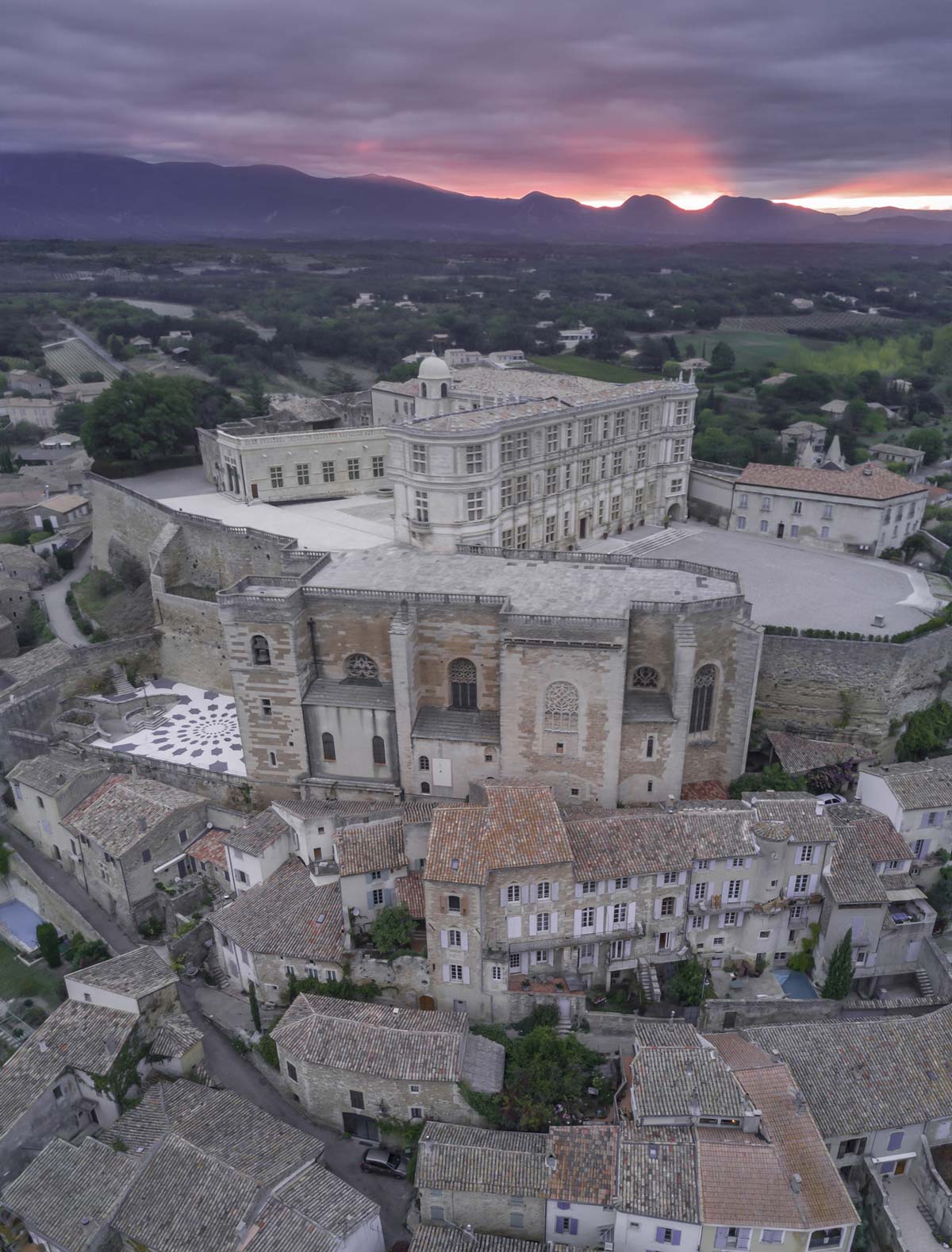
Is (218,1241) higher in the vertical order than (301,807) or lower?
lower

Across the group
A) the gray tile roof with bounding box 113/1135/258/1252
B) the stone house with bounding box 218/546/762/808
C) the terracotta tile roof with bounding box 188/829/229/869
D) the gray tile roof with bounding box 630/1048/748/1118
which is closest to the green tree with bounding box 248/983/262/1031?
the gray tile roof with bounding box 113/1135/258/1252

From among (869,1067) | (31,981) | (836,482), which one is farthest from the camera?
(836,482)

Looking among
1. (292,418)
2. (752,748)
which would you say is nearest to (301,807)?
(752,748)

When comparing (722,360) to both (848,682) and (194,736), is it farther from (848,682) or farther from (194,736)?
(194,736)

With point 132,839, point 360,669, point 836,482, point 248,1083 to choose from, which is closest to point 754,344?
point 836,482

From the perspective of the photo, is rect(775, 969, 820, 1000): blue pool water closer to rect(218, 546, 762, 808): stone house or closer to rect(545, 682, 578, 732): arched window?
rect(218, 546, 762, 808): stone house

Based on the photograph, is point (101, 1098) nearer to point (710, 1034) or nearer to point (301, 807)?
point (301, 807)
